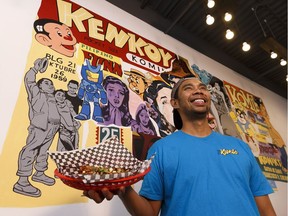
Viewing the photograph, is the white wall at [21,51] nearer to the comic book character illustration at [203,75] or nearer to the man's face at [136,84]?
the man's face at [136,84]

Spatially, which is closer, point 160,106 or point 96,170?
point 96,170

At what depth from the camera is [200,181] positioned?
3.45 feet

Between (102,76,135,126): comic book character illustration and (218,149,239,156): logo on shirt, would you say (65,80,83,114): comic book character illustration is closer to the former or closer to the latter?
(102,76,135,126): comic book character illustration

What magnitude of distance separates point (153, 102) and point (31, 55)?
1.11m

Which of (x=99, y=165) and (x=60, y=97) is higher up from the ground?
(x=60, y=97)

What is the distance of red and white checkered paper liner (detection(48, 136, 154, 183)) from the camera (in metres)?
0.79

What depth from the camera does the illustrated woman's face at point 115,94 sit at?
1876 mm

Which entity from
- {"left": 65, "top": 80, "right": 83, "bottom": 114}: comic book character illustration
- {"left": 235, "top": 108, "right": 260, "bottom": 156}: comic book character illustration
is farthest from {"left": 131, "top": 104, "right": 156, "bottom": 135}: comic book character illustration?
{"left": 235, "top": 108, "right": 260, "bottom": 156}: comic book character illustration

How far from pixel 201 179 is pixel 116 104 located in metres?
1.03

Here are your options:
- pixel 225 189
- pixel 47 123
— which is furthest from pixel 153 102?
pixel 225 189

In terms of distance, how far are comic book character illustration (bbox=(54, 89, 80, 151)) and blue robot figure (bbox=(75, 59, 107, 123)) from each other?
0.06 meters

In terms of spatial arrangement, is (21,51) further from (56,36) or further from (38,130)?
(38,130)

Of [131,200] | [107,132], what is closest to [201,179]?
[131,200]

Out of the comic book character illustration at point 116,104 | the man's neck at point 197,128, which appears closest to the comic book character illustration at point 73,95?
the comic book character illustration at point 116,104
